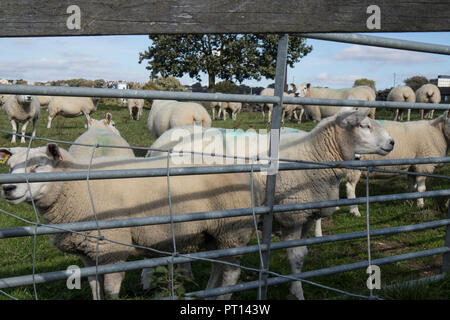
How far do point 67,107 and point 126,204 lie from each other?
48.4 feet

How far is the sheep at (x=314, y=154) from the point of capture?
11.0ft

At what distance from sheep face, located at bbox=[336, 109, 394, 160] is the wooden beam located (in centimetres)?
183

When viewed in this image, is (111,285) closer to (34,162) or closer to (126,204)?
(126,204)

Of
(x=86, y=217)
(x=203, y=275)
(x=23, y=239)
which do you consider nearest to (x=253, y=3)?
(x=86, y=217)

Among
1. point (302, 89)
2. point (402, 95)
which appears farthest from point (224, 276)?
point (402, 95)

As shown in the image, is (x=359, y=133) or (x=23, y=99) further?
(x=23, y=99)

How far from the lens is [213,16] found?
1768 mm

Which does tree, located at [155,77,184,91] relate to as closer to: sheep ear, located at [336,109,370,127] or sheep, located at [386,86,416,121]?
sheep, located at [386,86,416,121]

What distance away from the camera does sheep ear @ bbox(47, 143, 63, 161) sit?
250cm

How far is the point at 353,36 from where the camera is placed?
2.33m

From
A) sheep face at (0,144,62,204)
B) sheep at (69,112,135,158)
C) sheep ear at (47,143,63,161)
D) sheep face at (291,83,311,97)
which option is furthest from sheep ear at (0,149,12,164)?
sheep face at (291,83,311,97)

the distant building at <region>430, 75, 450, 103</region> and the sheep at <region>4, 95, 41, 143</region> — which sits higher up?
the distant building at <region>430, 75, 450, 103</region>

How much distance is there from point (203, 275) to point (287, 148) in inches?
60.7
